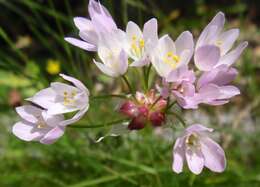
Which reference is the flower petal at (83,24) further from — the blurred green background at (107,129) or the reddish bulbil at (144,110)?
the blurred green background at (107,129)

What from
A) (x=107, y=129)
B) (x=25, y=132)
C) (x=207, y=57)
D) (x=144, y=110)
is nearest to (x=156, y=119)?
(x=144, y=110)

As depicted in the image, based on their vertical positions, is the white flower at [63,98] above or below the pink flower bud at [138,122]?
above

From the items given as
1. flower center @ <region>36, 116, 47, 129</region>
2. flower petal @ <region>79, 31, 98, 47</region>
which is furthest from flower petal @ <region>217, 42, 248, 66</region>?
flower center @ <region>36, 116, 47, 129</region>

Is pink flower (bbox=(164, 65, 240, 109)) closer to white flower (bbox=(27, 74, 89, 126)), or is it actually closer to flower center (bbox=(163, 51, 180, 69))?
flower center (bbox=(163, 51, 180, 69))

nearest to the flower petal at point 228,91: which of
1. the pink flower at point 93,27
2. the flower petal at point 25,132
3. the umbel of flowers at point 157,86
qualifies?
the umbel of flowers at point 157,86

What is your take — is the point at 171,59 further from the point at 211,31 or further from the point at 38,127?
the point at 38,127
